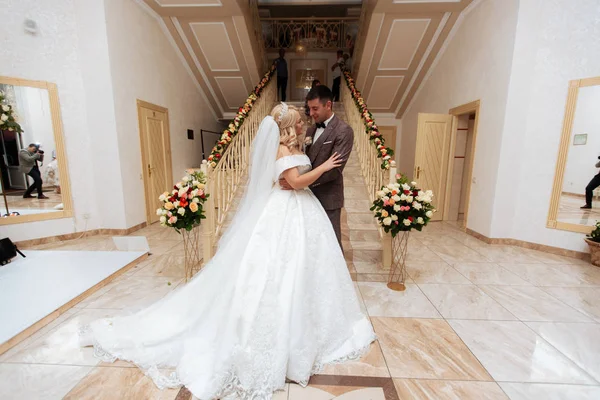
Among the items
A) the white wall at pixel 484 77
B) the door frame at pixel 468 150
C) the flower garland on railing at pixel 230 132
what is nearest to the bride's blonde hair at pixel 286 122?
the flower garland on railing at pixel 230 132

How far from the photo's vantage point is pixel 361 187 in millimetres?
4461

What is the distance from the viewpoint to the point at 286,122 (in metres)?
1.87

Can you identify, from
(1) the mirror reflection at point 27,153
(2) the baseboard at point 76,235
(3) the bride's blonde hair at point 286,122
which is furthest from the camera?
(2) the baseboard at point 76,235

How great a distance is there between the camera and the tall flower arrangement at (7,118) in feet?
12.2

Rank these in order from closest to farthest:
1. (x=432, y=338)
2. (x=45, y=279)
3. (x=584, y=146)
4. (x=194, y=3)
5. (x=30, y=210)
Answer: (x=432, y=338) → (x=45, y=279) → (x=584, y=146) → (x=30, y=210) → (x=194, y=3)

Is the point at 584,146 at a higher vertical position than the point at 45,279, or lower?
higher

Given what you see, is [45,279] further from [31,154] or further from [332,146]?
[332,146]

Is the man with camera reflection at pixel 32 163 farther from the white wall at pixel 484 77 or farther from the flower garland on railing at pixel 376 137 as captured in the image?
the white wall at pixel 484 77

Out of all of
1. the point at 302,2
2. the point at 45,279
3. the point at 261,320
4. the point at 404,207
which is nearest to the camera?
the point at 261,320

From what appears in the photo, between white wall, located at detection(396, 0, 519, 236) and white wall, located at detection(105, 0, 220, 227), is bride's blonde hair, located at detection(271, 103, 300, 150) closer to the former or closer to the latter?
white wall, located at detection(105, 0, 220, 227)

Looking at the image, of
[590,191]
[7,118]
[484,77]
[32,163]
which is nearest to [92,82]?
[7,118]

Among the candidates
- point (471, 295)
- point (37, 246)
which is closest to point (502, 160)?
point (471, 295)

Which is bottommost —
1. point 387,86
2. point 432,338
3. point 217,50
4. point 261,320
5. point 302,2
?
point 432,338

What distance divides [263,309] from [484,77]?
520cm
